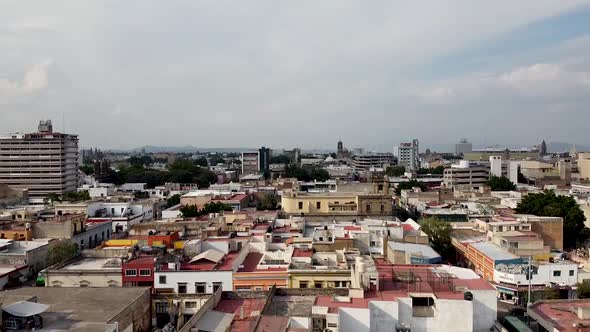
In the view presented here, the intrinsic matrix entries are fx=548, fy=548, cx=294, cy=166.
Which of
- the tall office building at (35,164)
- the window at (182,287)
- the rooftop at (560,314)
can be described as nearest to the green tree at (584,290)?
the rooftop at (560,314)

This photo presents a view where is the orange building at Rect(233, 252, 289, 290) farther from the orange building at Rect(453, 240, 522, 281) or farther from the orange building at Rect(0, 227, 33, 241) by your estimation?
the orange building at Rect(0, 227, 33, 241)

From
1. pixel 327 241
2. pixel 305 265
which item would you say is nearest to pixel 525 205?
pixel 327 241

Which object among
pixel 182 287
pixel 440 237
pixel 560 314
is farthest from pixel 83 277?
pixel 440 237

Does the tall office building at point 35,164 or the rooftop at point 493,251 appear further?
the tall office building at point 35,164

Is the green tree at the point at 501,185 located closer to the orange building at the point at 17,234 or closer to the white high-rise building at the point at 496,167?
the white high-rise building at the point at 496,167

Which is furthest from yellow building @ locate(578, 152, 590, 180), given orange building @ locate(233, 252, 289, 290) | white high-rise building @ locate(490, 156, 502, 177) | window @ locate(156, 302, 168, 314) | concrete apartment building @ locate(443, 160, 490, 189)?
window @ locate(156, 302, 168, 314)

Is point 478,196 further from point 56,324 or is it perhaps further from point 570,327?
point 56,324

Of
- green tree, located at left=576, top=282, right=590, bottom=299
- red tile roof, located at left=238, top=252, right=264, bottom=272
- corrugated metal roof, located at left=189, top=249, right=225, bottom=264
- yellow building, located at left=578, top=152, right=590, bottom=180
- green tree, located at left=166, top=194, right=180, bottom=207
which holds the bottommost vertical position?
green tree, located at left=576, top=282, right=590, bottom=299
